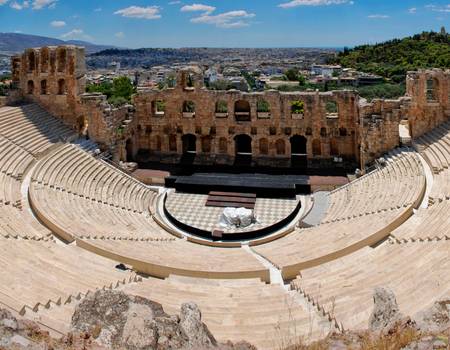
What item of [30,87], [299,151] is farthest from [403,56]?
[30,87]

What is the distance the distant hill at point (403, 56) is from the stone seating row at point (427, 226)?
197ft

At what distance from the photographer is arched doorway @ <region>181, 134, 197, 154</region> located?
31947 mm

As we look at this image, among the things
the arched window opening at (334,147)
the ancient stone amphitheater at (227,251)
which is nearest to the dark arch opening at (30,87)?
the ancient stone amphitheater at (227,251)

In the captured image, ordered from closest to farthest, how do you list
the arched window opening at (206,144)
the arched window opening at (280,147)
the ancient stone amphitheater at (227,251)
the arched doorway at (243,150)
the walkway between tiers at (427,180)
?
the ancient stone amphitheater at (227,251)
the walkway between tiers at (427,180)
the arched doorway at (243,150)
the arched window opening at (280,147)
the arched window opening at (206,144)

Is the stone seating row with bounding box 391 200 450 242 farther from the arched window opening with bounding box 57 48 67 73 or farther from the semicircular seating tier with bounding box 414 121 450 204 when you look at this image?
the arched window opening with bounding box 57 48 67 73

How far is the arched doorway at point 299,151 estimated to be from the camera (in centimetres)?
2975

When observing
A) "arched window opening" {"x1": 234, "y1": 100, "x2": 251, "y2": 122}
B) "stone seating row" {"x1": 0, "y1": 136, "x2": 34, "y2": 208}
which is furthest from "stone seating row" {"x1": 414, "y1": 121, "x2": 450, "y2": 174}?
"stone seating row" {"x1": 0, "y1": 136, "x2": 34, "y2": 208}

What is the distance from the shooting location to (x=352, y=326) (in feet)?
33.2

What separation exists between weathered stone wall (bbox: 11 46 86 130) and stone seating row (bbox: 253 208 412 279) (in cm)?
1739

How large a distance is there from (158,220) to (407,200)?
11.5 m

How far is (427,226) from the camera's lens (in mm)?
15703

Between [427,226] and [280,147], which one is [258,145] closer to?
[280,147]

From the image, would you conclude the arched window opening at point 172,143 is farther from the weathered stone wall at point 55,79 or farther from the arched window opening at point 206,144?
the weathered stone wall at point 55,79

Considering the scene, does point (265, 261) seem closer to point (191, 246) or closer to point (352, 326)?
point (191, 246)
